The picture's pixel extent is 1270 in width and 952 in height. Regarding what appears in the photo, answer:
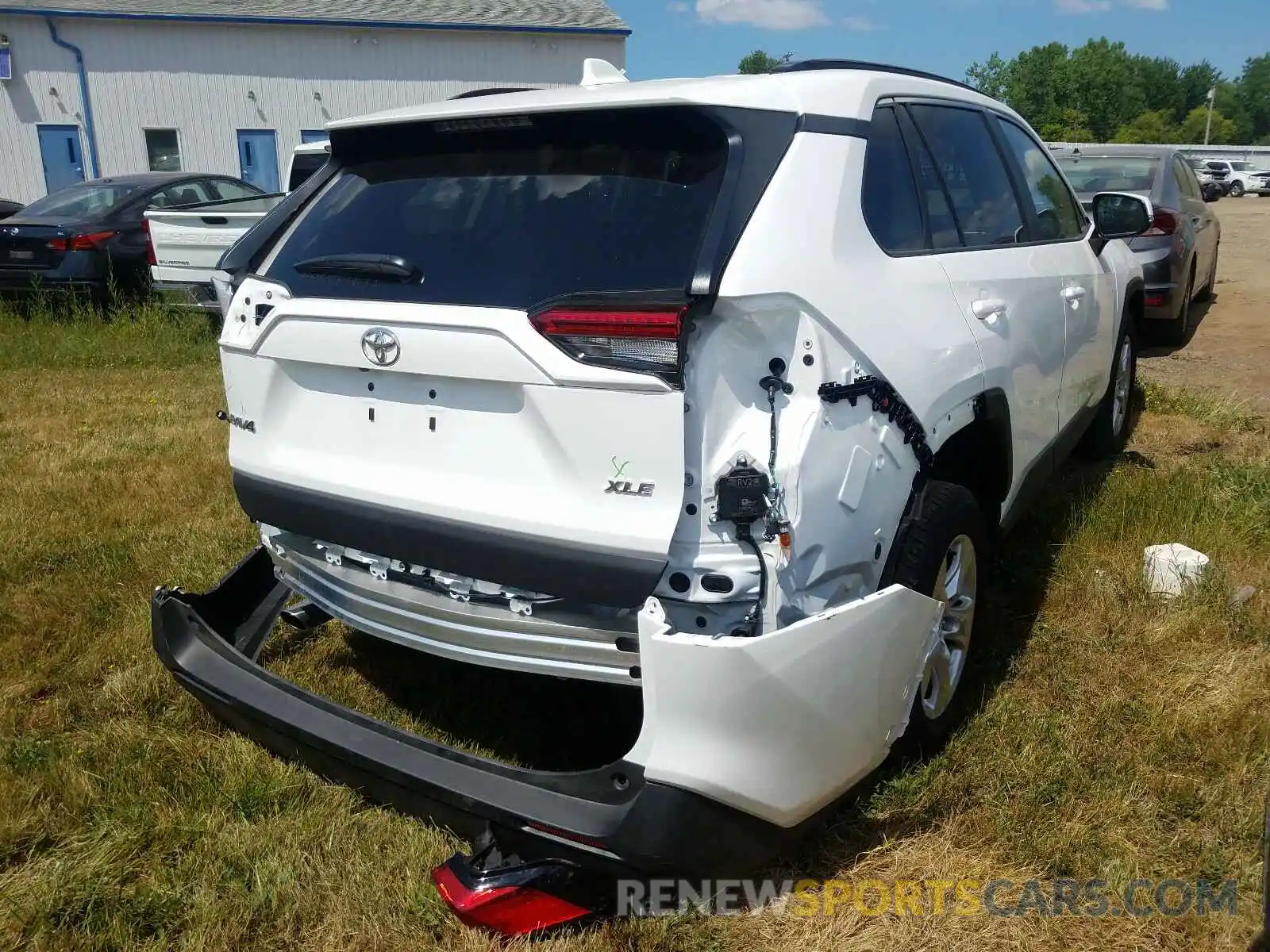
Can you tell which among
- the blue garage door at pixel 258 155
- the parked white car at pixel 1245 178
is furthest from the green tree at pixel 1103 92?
the blue garage door at pixel 258 155

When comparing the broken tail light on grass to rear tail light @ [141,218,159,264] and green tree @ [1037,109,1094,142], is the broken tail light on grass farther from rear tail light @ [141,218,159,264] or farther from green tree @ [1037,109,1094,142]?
green tree @ [1037,109,1094,142]

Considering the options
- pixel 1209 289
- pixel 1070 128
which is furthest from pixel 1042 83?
pixel 1209 289

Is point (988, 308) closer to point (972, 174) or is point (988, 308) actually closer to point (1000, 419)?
point (1000, 419)

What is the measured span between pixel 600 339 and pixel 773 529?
53 centimetres

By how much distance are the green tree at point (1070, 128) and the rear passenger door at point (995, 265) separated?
236ft

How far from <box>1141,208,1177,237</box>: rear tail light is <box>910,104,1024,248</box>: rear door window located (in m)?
4.68

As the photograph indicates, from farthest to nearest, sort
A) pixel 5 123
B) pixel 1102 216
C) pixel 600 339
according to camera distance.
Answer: pixel 5 123, pixel 1102 216, pixel 600 339

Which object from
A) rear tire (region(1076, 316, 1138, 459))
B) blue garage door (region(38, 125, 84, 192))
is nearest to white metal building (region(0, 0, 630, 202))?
blue garage door (region(38, 125, 84, 192))

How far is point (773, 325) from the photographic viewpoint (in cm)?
220

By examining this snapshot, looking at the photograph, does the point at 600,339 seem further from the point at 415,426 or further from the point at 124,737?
the point at 124,737

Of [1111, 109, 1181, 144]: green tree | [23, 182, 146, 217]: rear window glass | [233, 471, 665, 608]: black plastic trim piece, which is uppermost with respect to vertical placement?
[1111, 109, 1181, 144]: green tree

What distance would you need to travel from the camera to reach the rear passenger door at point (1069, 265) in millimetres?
3947

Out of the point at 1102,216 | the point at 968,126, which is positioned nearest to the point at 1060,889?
the point at 968,126

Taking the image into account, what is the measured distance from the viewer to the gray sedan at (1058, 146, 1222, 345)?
7.76 m
